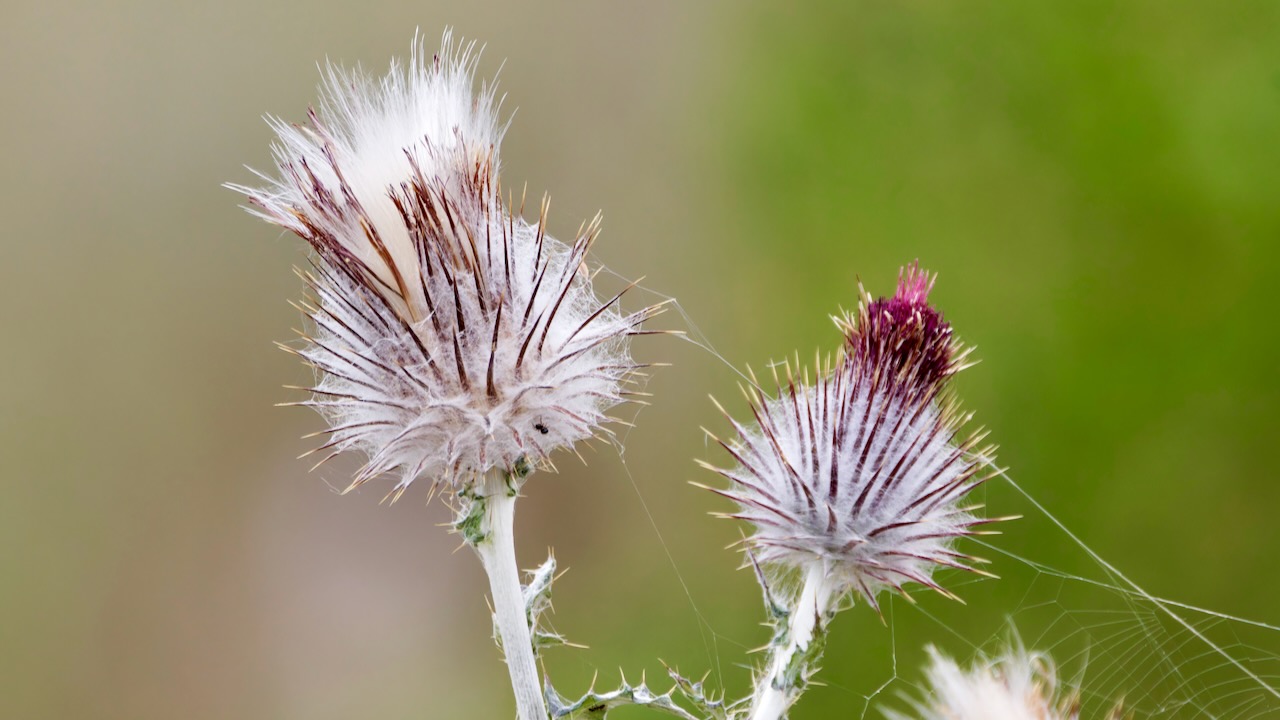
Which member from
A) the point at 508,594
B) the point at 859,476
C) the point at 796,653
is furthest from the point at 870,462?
the point at 508,594

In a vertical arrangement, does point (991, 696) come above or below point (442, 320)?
below

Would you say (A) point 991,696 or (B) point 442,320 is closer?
(A) point 991,696

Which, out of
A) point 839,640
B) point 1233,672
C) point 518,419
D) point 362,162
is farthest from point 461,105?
point 1233,672

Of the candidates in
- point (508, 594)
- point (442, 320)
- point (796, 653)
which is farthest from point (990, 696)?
point (442, 320)

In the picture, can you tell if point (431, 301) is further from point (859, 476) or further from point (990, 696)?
point (990, 696)

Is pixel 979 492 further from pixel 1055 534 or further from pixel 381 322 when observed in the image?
pixel 381 322
